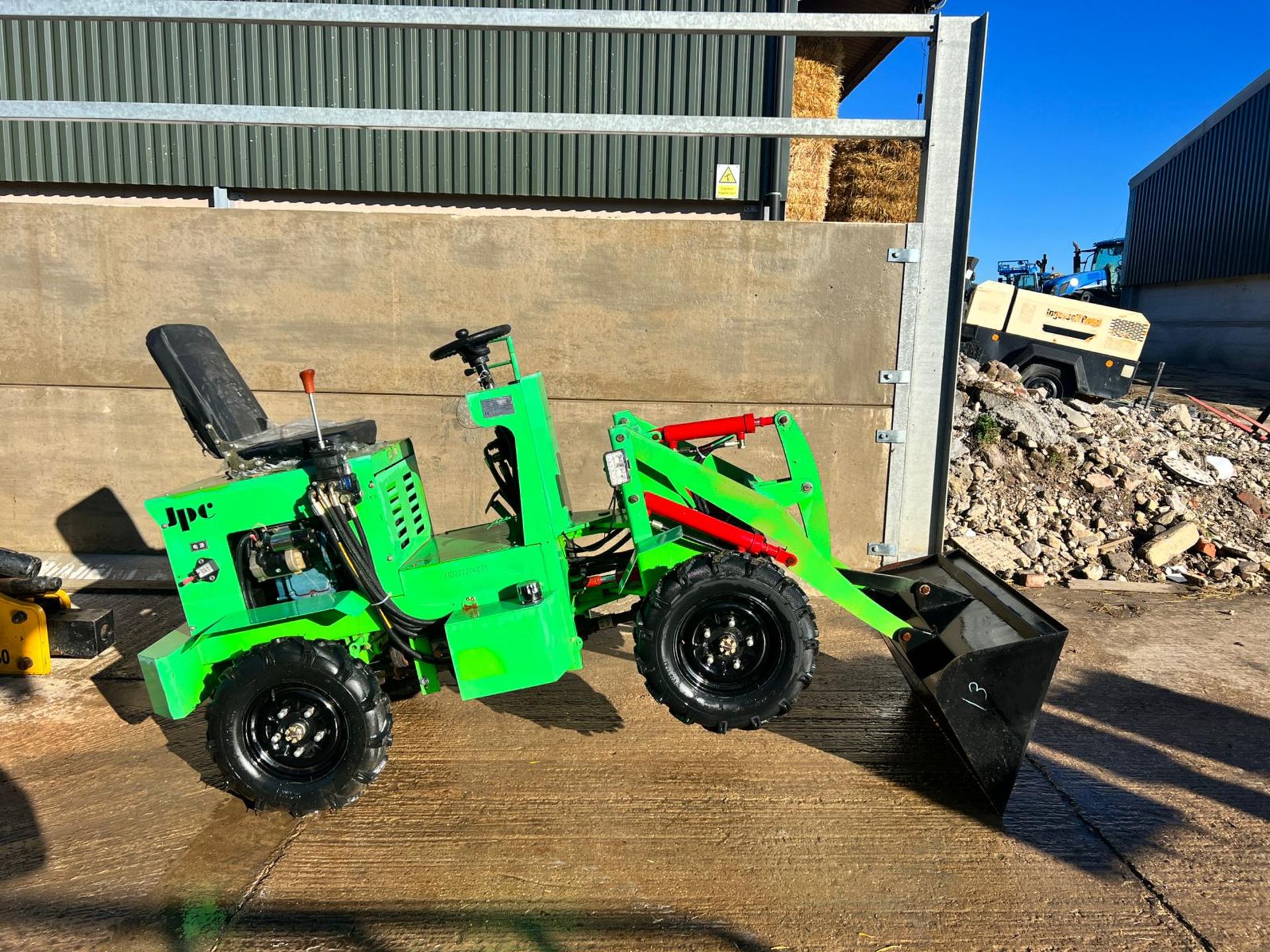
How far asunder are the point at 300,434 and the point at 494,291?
250 cm

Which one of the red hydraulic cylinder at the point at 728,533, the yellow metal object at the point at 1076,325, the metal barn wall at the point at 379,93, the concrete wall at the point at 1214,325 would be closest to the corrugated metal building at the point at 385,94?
the metal barn wall at the point at 379,93

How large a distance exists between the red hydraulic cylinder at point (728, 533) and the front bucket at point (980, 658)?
60 centimetres

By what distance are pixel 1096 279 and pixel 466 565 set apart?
34.3 meters

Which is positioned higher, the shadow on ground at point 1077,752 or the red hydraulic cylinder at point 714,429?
the red hydraulic cylinder at point 714,429

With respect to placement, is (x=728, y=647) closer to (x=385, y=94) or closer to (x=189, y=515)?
(x=189, y=515)

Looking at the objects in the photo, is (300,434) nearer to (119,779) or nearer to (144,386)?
(119,779)

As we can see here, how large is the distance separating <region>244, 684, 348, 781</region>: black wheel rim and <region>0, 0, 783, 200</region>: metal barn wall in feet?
25.0

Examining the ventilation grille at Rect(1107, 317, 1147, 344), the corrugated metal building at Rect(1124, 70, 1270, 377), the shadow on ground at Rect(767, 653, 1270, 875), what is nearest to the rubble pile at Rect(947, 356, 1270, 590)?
the shadow on ground at Rect(767, 653, 1270, 875)

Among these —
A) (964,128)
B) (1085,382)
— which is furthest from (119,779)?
(1085,382)

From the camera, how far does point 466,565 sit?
3559 millimetres

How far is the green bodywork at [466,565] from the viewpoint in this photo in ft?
11.3

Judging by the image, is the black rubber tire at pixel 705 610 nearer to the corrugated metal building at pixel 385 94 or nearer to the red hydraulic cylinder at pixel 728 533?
the red hydraulic cylinder at pixel 728 533

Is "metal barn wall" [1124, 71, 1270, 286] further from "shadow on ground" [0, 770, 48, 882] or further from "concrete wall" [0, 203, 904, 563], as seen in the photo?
"shadow on ground" [0, 770, 48, 882]

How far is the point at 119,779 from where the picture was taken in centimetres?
373
